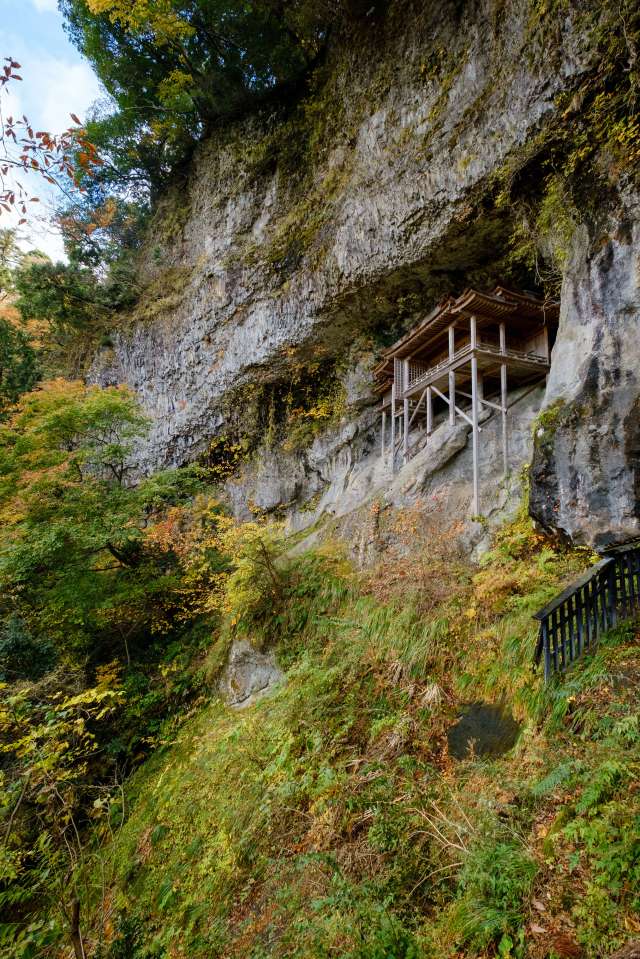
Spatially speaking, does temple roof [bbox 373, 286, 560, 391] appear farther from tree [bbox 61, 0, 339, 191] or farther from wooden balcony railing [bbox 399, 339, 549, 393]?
tree [bbox 61, 0, 339, 191]

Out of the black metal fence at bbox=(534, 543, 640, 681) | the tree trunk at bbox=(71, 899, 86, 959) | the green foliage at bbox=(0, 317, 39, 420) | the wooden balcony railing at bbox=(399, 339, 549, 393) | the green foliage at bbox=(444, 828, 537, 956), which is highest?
the green foliage at bbox=(0, 317, 39, 420)

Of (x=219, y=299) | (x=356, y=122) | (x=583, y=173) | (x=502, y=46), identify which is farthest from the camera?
(x=219, y=299)

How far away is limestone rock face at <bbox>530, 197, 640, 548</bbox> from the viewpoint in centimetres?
463

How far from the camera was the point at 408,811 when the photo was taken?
374 cm

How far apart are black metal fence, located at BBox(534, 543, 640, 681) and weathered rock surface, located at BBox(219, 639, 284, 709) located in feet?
16.9

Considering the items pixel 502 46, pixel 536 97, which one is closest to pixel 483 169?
pixel 536 97

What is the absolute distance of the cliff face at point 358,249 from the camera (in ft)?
18.7

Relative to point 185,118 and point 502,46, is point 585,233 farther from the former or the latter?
point 185,118

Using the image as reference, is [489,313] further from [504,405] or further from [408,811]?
[408,811]

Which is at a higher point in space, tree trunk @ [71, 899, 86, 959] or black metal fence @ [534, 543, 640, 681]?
black metal fence @ [534, 543, 640, 681]

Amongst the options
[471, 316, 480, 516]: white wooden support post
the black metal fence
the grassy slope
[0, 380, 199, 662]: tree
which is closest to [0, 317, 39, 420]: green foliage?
[0, 380, 199, 662]: tree

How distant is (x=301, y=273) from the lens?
1266 centimetres

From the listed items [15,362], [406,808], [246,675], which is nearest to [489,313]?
[246,675]

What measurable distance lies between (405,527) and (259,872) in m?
6.09
